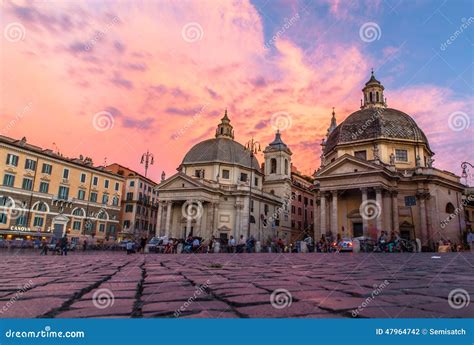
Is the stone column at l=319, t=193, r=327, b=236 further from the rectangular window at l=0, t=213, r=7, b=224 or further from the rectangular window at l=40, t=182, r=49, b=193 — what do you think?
the rectangular window at l=0, t=213, r=7, b=224

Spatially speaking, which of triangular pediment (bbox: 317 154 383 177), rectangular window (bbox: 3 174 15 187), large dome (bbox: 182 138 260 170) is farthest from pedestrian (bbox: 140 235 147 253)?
large dome (bbox: 182 138 260 170)

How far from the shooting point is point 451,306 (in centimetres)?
323

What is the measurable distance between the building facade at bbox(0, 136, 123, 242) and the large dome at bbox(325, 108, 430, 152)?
34.2m

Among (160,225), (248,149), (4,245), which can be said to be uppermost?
(248,149)

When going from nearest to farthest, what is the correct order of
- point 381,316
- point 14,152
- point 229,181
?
point 381,316
point 14,152
point 229,181

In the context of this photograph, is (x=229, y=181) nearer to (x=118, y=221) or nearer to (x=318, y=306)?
(x=118, y=221)

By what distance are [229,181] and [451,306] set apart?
161 ft

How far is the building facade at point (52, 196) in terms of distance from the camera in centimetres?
4025

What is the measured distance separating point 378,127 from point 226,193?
21361mm

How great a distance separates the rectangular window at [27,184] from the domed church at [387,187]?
3389cm

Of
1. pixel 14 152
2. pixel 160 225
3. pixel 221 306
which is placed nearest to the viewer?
pixel 221 306

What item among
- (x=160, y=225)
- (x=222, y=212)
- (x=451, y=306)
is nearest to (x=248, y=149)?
(x=222, y=212)

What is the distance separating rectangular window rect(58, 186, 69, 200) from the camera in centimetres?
4645

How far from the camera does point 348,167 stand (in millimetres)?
36125
